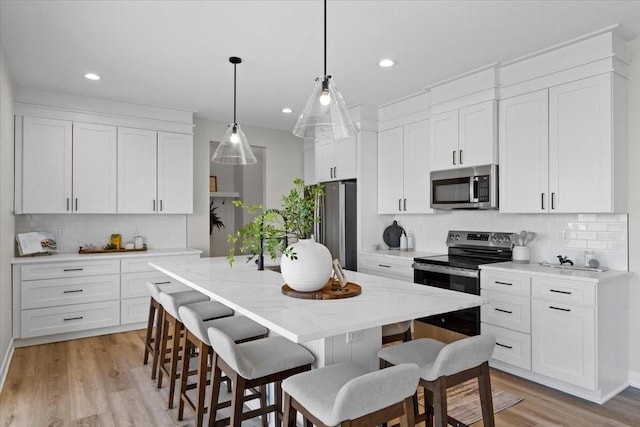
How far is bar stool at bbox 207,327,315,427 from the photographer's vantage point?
176 cm

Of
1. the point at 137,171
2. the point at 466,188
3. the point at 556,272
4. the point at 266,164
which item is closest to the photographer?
the point at 556,272

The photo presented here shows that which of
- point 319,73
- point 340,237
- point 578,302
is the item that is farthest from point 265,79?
point 578,302

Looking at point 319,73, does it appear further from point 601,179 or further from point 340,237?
point 601,179

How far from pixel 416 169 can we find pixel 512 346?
6.82 ft

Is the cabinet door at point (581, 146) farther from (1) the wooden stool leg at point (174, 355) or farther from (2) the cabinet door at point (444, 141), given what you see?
(1) the wooden stool leg at point (174, 355)

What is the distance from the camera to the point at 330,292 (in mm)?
2164

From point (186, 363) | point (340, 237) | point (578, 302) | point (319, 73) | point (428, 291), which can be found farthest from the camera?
point (340, 237)

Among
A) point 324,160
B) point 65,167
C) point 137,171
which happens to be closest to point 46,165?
point 65,167

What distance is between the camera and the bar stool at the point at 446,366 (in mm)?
1682

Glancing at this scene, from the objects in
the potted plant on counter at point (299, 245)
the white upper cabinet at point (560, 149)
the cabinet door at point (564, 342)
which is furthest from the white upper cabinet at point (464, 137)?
the potted plant on counter at point (299, 245)

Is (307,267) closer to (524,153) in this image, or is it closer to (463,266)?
(463,266)

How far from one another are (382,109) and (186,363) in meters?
3.65

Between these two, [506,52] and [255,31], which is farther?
[506,52]

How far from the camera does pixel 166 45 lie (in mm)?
3111
